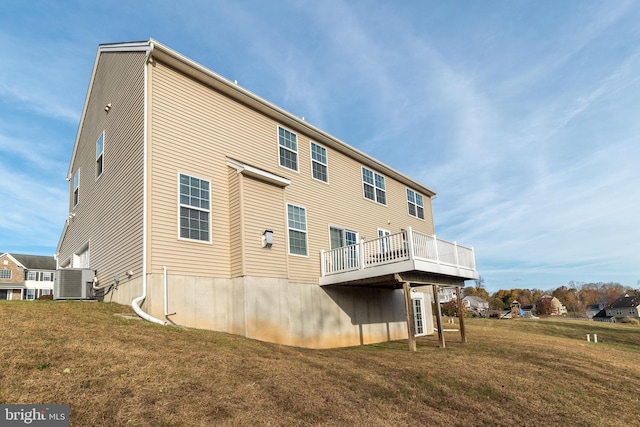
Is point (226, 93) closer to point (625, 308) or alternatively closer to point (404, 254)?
point (404, 254)

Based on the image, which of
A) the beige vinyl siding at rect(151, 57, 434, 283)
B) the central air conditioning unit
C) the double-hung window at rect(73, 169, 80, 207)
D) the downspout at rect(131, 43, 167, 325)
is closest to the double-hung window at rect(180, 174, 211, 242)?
the beige vinyl siding at rect(151, 57, 434, 283)

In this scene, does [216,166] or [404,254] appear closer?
[216,166]

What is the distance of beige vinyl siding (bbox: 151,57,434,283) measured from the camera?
32.0 ft

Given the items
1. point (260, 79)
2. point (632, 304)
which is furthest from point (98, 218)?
point (632, 304)

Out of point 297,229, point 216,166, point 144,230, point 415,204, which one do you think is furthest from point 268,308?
point 415,204

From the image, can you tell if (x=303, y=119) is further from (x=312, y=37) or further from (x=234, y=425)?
(x=234, y=425)

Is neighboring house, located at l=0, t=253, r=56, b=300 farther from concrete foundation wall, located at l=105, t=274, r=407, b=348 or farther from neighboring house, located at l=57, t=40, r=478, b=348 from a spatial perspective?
concrete foundation wall, located at l=105, t=274, r=407, b=348

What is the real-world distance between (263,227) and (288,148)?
139 inches

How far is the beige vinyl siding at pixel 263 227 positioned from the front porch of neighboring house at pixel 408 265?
2146 millimetres

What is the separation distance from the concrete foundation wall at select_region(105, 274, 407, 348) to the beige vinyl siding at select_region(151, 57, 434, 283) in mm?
400

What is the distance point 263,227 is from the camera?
36.8ft

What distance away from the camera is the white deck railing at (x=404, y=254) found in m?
11.4

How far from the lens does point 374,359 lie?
360 inches

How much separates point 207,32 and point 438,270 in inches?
435
